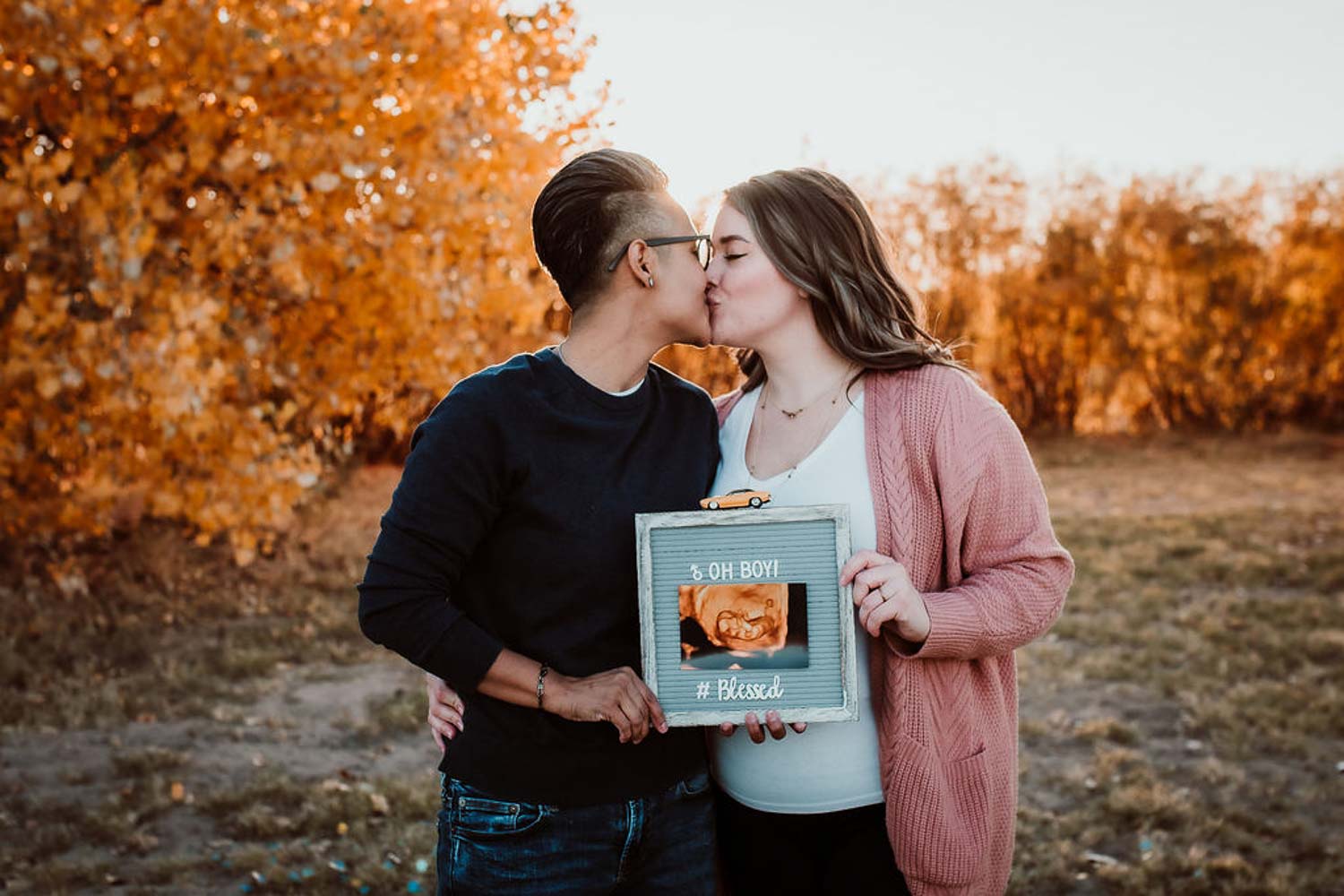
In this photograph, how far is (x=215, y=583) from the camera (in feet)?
29.3

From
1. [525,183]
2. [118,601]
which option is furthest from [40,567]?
[525,183]

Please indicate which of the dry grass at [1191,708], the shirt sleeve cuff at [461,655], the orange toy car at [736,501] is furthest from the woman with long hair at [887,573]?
the dry grass at [1191,708]

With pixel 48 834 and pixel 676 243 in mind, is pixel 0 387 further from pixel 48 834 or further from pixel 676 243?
pixel 676 243

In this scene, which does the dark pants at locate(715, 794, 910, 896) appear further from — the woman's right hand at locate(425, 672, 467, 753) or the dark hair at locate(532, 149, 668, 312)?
the dark hair at locate(532, 149, 668, 312)

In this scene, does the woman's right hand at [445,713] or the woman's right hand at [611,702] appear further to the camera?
the woman's right hand at [445,713]

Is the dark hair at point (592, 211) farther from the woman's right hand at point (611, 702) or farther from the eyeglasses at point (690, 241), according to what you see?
the woman's right hand at point (611, 702)

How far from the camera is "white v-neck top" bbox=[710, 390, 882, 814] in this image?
7.99ft

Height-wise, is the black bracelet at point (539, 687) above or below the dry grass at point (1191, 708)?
above

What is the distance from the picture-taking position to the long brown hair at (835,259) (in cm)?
261

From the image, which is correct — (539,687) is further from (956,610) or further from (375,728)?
(375,728)

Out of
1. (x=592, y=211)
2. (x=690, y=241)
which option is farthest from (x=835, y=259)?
(x=592, y=211)

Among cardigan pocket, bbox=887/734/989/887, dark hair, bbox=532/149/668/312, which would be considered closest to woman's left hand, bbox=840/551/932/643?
cardigan pocket, bbox=887/734/989/887

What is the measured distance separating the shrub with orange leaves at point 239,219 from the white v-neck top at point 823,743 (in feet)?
14.3

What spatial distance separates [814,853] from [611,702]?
65 cm
